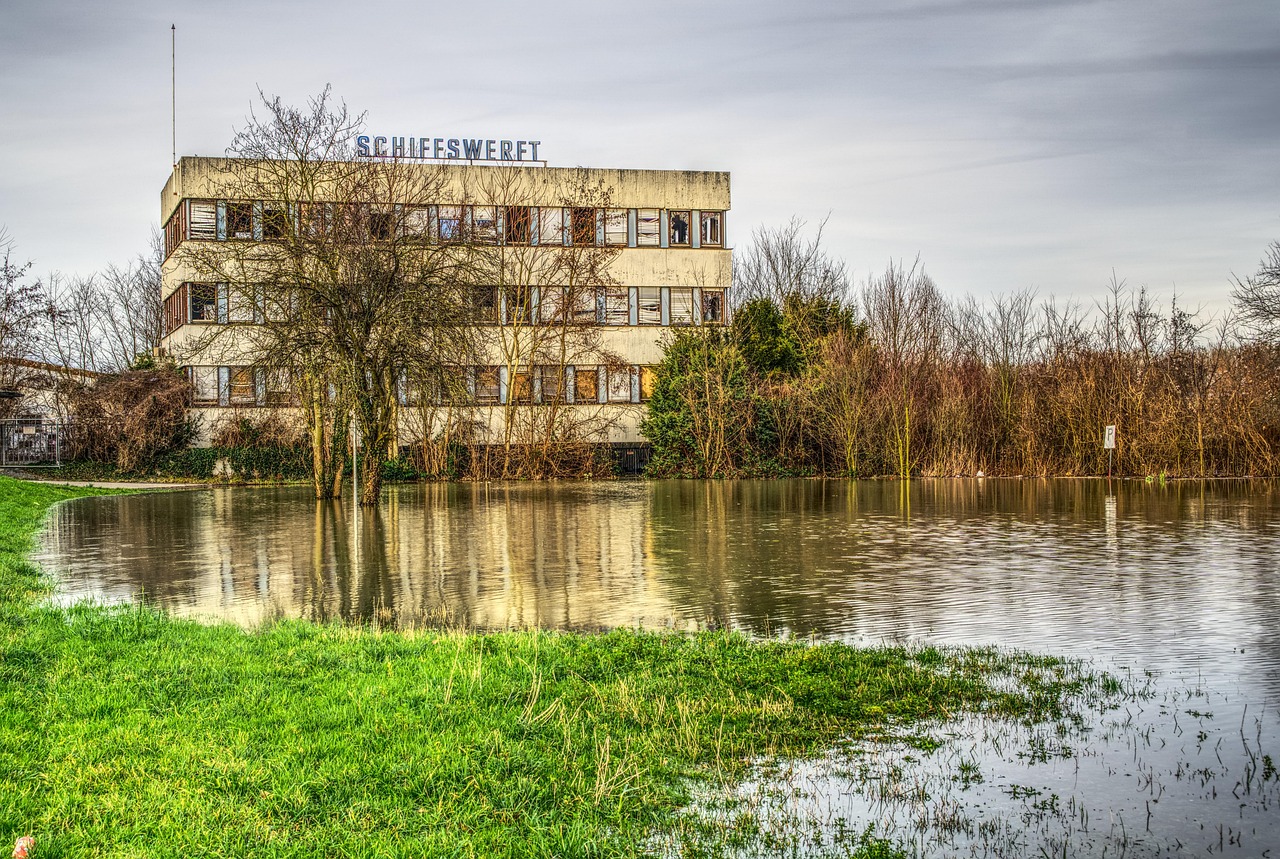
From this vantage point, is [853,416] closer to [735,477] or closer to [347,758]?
[735,477]

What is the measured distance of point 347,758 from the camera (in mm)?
6215

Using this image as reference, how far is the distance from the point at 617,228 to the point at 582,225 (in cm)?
219

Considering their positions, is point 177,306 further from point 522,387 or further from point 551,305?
point 551,305

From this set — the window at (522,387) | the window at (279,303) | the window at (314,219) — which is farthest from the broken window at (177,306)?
the window at (279,303)

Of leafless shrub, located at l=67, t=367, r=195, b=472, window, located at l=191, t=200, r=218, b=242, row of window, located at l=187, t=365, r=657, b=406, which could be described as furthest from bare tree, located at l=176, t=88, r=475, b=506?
window, located at l=191, t=200, r=218, b=242

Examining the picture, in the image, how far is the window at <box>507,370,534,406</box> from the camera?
1828 inches

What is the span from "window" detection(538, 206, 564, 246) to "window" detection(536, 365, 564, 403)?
6.34m

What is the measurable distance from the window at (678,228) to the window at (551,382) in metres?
9.17

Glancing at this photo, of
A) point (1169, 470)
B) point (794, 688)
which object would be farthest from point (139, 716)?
point (1169, 470)

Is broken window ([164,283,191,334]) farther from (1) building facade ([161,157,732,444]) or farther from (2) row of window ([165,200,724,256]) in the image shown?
(2) row of window ([165,200,724,256])

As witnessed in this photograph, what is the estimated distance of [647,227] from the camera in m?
54.5

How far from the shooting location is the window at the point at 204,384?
48469 mm

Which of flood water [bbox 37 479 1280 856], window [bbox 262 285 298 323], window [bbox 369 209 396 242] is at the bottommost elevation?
flood water [bbox 37 479 1280 856]

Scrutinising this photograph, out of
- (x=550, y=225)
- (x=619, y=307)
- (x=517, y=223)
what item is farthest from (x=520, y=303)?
(x=619, y=307)
